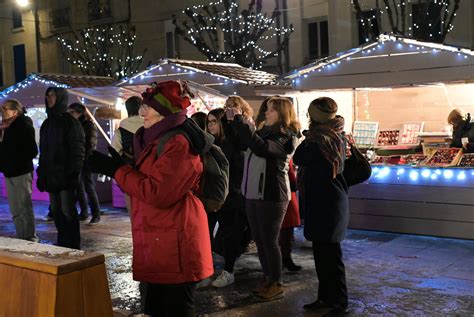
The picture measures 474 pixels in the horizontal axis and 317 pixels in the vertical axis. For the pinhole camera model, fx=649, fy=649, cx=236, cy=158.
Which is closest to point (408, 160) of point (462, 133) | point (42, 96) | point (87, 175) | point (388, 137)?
point (462, 133)

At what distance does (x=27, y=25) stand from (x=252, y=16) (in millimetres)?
14357

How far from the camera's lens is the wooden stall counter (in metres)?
2.79

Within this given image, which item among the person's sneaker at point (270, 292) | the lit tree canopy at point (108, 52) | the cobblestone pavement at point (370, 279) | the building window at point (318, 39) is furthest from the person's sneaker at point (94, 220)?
the lit tree canopy at point (108, 52)

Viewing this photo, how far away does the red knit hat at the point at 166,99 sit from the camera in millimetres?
3781

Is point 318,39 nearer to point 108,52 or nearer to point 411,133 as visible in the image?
point 411,133

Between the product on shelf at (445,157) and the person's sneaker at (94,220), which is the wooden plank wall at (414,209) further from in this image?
the person's sneaker at (94,220)

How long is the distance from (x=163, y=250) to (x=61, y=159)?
3509mm

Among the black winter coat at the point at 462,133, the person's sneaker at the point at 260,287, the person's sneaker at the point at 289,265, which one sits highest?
the black winter coat at the point at 462,133

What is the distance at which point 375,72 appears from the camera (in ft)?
28.2

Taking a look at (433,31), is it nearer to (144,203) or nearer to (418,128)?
(418,128)

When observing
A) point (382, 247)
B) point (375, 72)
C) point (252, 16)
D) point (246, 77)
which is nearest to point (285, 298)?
point (382, 247)

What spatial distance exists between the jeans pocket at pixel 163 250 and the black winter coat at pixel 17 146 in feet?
14.4

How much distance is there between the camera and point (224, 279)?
6215mm

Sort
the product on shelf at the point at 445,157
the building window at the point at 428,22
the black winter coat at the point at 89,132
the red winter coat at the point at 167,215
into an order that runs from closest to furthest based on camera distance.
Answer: the red winter coat at the point at 167,215 < the product on shelf at the point at 445,157 < the black winter coat at the point at 89,132 < the building window at the point at 428,22
